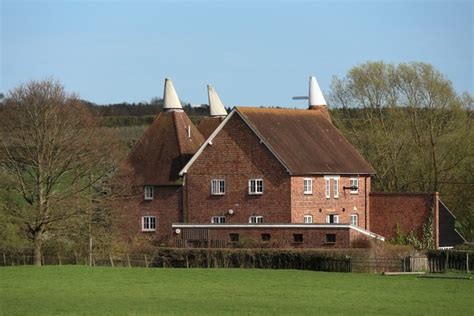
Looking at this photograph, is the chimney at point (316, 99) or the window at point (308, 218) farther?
the chimney at point (316, 99)

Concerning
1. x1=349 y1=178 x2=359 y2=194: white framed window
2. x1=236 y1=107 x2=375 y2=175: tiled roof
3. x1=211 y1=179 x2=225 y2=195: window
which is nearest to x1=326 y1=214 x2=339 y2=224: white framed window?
x1=349 y1=178 x2=359 y2=194: white framed window

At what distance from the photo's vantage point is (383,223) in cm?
7331

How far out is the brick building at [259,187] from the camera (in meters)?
66.0

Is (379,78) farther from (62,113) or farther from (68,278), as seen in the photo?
(68,278)

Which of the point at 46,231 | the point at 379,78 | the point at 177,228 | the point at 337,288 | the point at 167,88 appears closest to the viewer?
the point at 337,288

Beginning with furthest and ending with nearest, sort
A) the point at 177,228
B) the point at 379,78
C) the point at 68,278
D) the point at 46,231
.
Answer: the point at 379,78 → the point at 177,228 → the point at 46,231 → the point at 68,278

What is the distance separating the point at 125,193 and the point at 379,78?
82.2ft

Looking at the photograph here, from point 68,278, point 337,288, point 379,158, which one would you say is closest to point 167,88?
point 379,158

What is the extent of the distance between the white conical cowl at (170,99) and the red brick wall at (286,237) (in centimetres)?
1479

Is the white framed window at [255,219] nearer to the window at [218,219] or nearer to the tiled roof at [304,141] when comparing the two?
the window at [218,219]

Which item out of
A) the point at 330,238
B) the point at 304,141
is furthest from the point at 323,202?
the point at 330,238

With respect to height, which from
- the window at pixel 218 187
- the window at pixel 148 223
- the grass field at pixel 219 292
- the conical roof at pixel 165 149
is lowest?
the grass field at pixel 219 292

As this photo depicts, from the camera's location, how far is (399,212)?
72.8 metres

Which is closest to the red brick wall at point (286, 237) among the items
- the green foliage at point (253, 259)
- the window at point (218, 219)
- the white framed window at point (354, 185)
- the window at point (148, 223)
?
the green foliage at point (253, 259)
